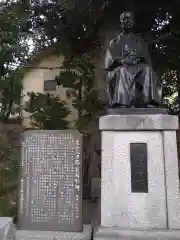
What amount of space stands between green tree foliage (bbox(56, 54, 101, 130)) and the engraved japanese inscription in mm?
4924

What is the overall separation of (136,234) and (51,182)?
1397 millimetres

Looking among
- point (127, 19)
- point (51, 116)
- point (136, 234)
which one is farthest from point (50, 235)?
point (51, 116)

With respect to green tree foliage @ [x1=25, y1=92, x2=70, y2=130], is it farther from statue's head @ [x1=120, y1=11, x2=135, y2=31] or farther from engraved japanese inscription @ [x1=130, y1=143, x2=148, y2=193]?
engraved japanese inscription @ [x1=130, y1=143, x2=148, y2=193]

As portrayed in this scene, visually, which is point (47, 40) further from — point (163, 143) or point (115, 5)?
point (163, 143)

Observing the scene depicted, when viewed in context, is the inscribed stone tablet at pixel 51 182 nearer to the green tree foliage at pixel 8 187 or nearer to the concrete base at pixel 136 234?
the concrete base at pixel 136 234

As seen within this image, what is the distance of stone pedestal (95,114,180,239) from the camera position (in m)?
4.03

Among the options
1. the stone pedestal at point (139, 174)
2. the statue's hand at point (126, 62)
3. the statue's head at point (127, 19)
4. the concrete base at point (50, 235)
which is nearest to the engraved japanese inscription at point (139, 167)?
the stone pedestal at point (139, 174)

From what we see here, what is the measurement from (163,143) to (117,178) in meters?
0.82

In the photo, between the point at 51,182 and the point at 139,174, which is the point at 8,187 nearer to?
the point at 51,182

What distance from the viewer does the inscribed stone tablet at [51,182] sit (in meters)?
4.27

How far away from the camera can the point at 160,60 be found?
8.52 meters

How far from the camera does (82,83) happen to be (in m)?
10.1

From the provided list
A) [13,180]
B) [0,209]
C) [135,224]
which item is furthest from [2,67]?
[135,224]

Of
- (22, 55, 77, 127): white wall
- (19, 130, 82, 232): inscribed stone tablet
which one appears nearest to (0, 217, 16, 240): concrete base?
(19, 130, 82, 232): inscribed stone tablet
